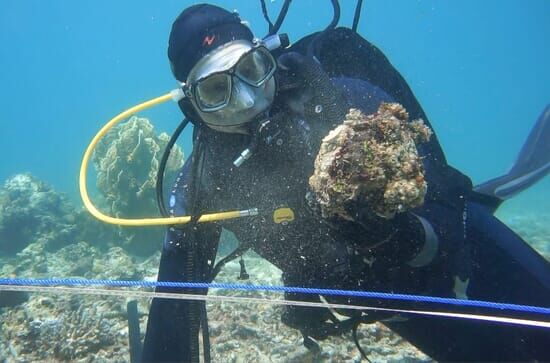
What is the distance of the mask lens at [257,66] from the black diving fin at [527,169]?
244 centimetres

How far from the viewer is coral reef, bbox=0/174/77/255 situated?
38.0 feet

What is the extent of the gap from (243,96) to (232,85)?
4.7 inches

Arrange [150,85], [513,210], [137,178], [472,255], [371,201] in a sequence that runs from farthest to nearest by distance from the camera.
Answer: [150,85]
[513,210]
[137,178]
[472,255]
[371,201]

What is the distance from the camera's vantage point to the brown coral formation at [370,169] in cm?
172

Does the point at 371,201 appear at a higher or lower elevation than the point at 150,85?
lower

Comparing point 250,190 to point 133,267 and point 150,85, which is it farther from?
point 150,85

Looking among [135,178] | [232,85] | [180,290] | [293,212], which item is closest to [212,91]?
[232,85]

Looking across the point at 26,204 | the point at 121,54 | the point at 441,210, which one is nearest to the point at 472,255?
the point at 441,210

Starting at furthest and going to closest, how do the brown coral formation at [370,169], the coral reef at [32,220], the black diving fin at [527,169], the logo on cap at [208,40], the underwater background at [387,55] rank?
1. the underwater background at [387,55]
2. the coral reef at [32,220]
3. the black diving fin at [527,169]
4. the logo on cap at [208,40]
5. the brown coral formation at [370,169]

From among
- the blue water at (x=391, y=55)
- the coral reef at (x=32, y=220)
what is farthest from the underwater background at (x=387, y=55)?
the coral reef at (x=32, y=220)

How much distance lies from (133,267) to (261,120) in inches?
264

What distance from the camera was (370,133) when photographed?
180 cm

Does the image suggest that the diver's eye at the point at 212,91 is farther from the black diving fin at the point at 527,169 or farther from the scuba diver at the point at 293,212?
the black diving fin at the point at 527,169

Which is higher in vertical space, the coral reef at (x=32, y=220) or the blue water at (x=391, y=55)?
the blue water at (x=391, y=55)
